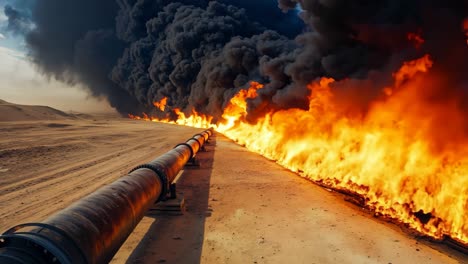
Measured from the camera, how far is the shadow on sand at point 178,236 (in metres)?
5.81

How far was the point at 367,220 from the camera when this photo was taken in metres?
8.16

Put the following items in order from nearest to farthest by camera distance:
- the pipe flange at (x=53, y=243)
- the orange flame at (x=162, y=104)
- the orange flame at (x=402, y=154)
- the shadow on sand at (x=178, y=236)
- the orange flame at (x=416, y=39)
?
1. the pipe flange at (x=53, y=243)
2. the shadow on sand at (x=178, y=236)
3. the orange flame at (x=402, y=154)
4. the orange flame at (x=416, y=39)
5. the orange flame at (x=162, y=104)

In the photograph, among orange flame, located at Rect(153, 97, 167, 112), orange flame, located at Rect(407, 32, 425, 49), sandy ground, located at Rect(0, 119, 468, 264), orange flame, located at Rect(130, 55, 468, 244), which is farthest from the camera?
orange flame, located at Rect(153, 97, 167, 112)

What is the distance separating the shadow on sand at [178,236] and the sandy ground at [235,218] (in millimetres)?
18

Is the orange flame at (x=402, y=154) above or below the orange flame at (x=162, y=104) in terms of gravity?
below

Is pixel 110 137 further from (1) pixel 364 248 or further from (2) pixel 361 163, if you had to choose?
(1) pixel 364 248

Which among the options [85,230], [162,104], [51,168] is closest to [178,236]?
[85,230]

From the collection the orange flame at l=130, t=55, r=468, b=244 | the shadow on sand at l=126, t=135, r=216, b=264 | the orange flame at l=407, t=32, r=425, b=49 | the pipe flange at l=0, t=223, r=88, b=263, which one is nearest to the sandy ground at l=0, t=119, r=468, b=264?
the shadow on sand at l=126, t=135, r=216, b=264

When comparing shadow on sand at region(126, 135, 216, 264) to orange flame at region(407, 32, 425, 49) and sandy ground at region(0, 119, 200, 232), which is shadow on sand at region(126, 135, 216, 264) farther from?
orange flame at region(407, 32, 425, 49)

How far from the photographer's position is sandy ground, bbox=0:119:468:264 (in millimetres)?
6113

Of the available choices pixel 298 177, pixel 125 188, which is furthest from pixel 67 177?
pixel 298 177

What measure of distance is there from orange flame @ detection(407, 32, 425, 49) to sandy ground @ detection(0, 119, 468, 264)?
17.9ft

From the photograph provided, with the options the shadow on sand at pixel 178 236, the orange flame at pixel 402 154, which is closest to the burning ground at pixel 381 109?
the orange flame at pixel 402 154

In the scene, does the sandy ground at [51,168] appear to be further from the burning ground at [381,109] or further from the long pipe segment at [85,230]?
the burning ground at [381,109]
